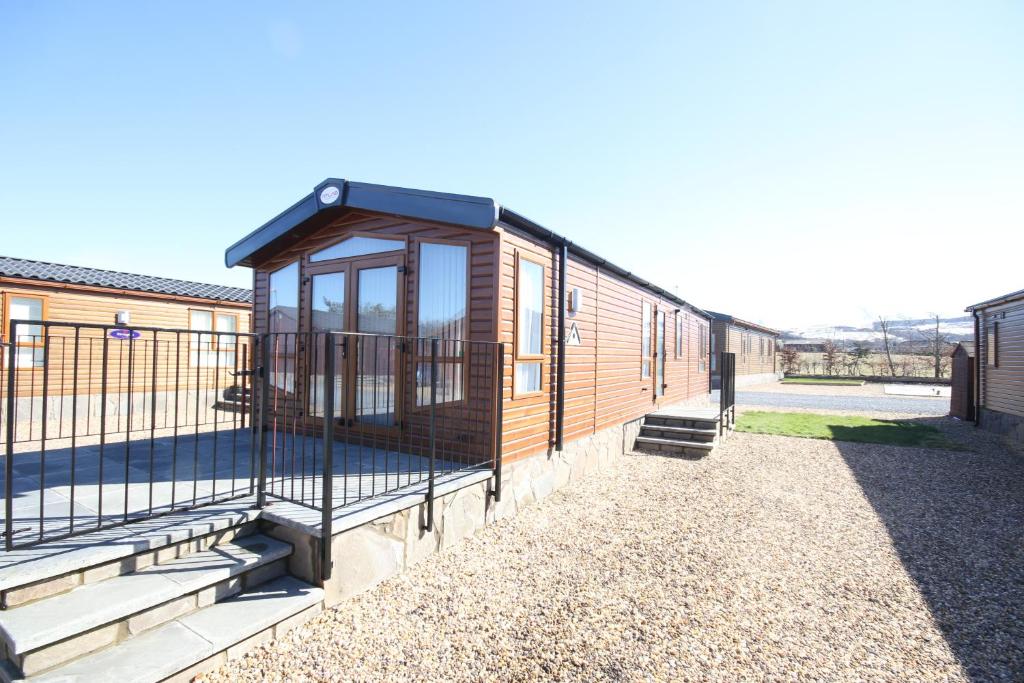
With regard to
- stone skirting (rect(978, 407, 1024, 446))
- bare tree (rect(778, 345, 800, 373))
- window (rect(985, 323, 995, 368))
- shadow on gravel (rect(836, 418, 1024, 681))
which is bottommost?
shadow on gravel (rect(836, 418, 1024, 681))

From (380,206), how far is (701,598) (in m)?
4.53

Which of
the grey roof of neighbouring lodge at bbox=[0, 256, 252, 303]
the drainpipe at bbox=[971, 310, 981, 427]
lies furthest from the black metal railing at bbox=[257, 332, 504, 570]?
the drainpipe at bbox=[971, 310, 981, 427]

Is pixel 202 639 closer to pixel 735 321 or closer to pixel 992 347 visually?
pixel 992 347

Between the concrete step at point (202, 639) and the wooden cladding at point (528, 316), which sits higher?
the wooden cladding at point (528, 316)

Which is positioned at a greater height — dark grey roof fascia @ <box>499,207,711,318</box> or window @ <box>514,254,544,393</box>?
dark grey roof fascia @ <box>499,207,711,318</box>

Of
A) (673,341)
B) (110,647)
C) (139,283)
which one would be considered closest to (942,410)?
(673,341)

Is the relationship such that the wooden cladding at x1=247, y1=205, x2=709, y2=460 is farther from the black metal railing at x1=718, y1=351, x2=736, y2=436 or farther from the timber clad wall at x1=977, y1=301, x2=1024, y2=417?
the timber clad wall at x1=977, y1=301, x2=1024, y2=417

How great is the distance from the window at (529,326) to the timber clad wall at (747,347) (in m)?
15.8

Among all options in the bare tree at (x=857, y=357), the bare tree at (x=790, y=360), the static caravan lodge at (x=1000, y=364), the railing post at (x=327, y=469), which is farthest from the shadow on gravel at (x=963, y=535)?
the bare tree at (x=790, y=360)

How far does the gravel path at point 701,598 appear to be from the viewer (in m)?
2.50

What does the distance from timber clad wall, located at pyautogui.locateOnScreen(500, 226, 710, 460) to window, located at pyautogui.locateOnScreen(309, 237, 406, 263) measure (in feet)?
4.75

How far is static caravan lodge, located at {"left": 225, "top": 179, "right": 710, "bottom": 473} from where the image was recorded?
4.65 m

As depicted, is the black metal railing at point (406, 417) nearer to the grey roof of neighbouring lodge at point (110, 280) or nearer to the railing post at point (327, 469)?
the railing post at point (327, 469)

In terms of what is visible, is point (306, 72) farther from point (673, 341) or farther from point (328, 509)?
point (673, 341)
